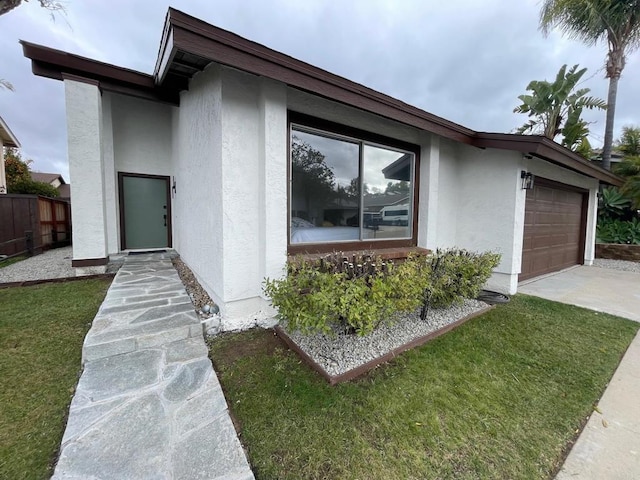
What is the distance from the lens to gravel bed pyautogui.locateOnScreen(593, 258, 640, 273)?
7.96 m

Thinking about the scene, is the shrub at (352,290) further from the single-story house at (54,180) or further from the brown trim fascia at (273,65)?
the single-story house at (54,180)

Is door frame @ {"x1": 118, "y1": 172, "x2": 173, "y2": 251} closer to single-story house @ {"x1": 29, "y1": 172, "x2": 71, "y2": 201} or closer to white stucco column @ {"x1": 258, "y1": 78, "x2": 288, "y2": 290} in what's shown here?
white stucco column @ {"x1": 258, "y1": 78, "x2": 288, "y2": 290}

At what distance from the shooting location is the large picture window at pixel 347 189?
3.87 meters

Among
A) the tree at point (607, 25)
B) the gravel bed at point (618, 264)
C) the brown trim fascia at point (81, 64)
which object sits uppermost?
the tree at point (607, 25)

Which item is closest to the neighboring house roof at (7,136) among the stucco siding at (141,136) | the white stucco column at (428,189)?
the stucco siding at (141,136)

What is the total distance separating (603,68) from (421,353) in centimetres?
1397

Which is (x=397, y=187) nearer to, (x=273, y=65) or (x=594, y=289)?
(x=273, y=65)

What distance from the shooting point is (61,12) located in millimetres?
5586

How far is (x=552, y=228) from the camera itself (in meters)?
7.14

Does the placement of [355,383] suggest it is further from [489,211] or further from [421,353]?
[489,211]

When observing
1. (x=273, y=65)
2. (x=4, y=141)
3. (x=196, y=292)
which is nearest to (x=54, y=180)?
(x=4, y=141)

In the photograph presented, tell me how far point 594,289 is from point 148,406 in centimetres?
813

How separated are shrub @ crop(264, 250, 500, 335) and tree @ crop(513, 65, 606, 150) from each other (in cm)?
1210

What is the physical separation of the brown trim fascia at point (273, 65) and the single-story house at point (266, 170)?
0.04 ft
